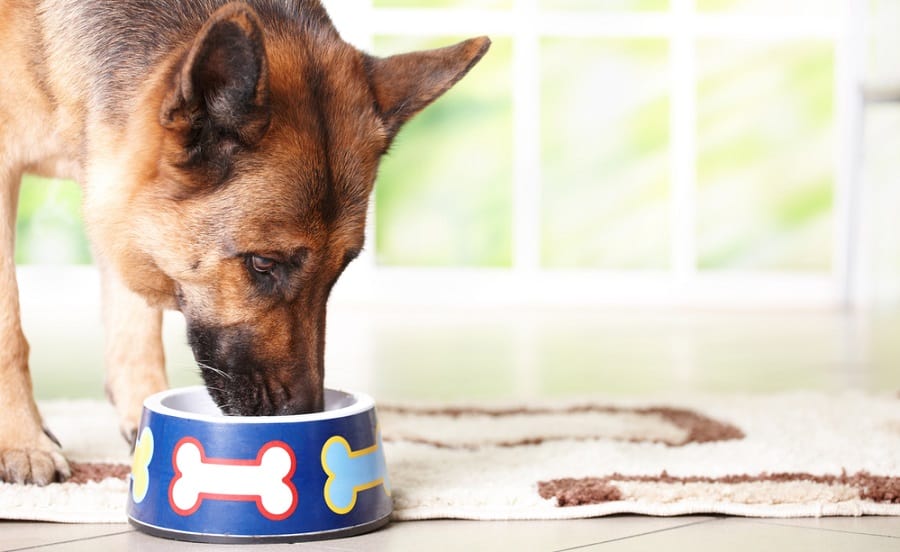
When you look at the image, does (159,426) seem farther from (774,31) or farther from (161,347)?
(774,31)

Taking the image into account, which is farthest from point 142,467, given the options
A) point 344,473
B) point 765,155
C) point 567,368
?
point 765,155

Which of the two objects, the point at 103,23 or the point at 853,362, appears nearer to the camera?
the point at 103,23

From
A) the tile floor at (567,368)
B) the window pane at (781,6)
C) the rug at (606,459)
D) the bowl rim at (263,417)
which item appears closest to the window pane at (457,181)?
the tile floor at (567,368)

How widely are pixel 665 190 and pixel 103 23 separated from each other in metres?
6.13

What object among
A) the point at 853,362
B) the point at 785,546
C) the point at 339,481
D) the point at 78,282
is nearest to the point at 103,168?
the point at 339,481

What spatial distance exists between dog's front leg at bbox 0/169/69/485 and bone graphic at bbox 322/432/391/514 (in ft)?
2.11

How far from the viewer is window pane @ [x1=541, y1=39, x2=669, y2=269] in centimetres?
804

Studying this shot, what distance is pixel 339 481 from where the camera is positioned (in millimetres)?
1887

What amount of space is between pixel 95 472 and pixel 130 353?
0.49 m

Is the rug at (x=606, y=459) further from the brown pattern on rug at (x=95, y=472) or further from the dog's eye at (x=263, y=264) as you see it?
the dog's eye at (x=263, y=264)

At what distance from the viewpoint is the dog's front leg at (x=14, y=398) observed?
2209 mm

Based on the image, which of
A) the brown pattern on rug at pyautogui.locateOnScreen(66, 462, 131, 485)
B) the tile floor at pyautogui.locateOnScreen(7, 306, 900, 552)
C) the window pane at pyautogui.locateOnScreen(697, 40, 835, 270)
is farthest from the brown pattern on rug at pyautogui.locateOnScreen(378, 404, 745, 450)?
the window pane at pyautogui.locateOnScreen(697, 40, 835, 270)

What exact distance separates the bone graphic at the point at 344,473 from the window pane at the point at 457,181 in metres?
6.06

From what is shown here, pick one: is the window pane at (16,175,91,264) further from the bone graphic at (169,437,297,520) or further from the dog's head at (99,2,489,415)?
the bone graphic at (169,437,297,520)
